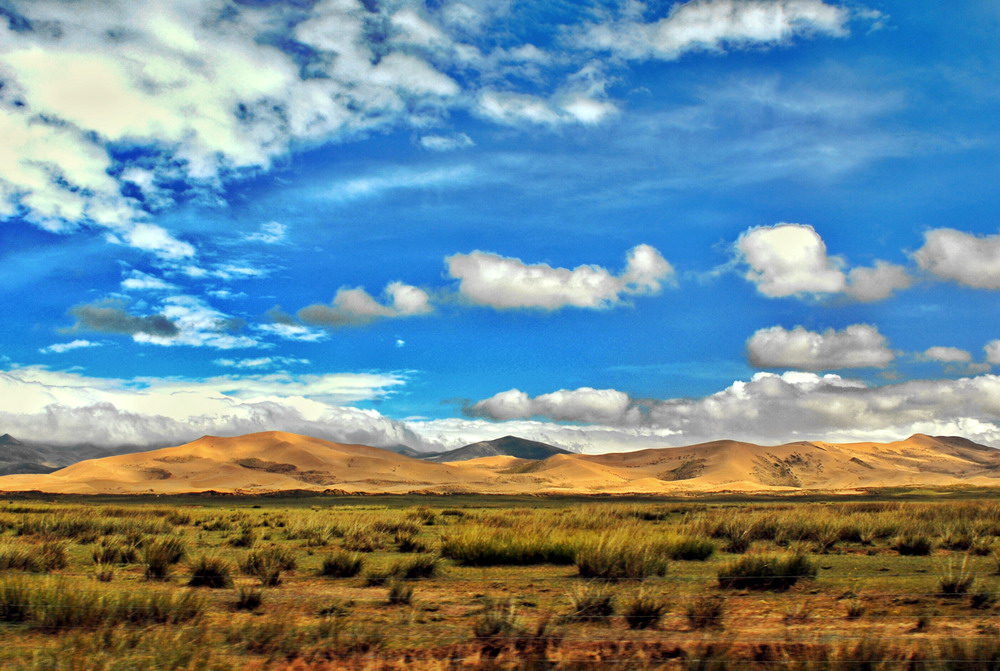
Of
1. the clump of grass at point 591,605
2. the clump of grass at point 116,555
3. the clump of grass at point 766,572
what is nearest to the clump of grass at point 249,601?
the clump of grass at point 591,605

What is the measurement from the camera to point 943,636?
30.0 ft

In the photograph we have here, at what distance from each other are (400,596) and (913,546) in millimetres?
12515

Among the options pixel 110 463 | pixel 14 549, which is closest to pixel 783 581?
pixel 14 549

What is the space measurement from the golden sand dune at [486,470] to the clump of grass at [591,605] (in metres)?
110

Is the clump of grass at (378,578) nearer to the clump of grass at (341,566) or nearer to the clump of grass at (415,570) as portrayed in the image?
the clump of grass at (415,570)

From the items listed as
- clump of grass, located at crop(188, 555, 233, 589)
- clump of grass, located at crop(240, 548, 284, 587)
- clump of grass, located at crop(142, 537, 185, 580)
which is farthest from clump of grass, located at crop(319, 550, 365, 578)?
clump of grass, located at crop(142, 537, 185, 580)

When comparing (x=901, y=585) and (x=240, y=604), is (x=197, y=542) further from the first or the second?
(x=901, y=585)

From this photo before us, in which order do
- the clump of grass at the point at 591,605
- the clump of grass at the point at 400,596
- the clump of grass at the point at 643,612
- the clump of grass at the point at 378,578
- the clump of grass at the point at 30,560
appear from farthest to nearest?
1. the clump of grass at the point at 30,560
2. the clump of grass at the point at 378,578
3. the clump of grass at the point at 400,596
4. the clump of grass at the point at 591,605
5. the clump of grass at the point at 643,612

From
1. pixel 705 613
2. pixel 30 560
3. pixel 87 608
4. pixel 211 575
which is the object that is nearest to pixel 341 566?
pixel 211 575

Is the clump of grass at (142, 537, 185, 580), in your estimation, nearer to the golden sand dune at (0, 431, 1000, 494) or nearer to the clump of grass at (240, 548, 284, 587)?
the clump of grass at (240, 548, 284, 587)

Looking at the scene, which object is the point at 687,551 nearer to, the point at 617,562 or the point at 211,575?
the point at 617,562

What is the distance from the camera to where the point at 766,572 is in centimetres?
1344

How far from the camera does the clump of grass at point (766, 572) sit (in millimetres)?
12887

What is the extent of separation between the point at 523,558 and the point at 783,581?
5.63m
